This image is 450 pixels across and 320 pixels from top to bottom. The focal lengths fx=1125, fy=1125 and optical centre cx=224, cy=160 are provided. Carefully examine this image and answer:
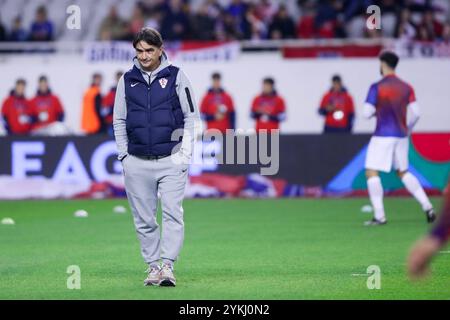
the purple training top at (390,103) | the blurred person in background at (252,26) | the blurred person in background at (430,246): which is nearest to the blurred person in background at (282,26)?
the blurred person in background at (252,26)

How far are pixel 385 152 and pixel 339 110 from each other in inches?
317

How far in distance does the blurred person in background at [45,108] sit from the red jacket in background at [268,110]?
4346mm

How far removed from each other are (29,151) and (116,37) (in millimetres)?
6857

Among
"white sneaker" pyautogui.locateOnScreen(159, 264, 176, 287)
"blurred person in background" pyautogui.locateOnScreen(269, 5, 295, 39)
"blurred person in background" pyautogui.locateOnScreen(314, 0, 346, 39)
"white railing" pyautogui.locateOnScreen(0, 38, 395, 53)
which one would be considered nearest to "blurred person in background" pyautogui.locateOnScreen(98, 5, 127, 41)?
"white railing" pyautogui.locateOnScreen(0, 38, 395, 53)

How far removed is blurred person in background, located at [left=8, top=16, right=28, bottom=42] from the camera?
94.0ft

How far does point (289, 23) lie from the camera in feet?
92.4

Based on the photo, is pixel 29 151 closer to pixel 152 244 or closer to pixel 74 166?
pixel 74 166

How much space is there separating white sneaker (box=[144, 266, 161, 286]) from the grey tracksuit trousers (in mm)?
72

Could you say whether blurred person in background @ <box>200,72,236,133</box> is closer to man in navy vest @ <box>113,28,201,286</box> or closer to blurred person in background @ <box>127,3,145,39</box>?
blurred person in background @ <box>127,3,145,39</box>

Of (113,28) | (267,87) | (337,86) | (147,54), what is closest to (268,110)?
(267,87)

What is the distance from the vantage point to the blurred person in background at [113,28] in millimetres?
28391

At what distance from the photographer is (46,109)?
81.9ft

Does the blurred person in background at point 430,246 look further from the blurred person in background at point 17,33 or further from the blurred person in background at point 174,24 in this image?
the blurred person in background at point 17,33

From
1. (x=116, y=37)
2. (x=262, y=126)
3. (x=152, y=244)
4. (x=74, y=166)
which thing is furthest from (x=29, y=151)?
(x=152, y=244)
